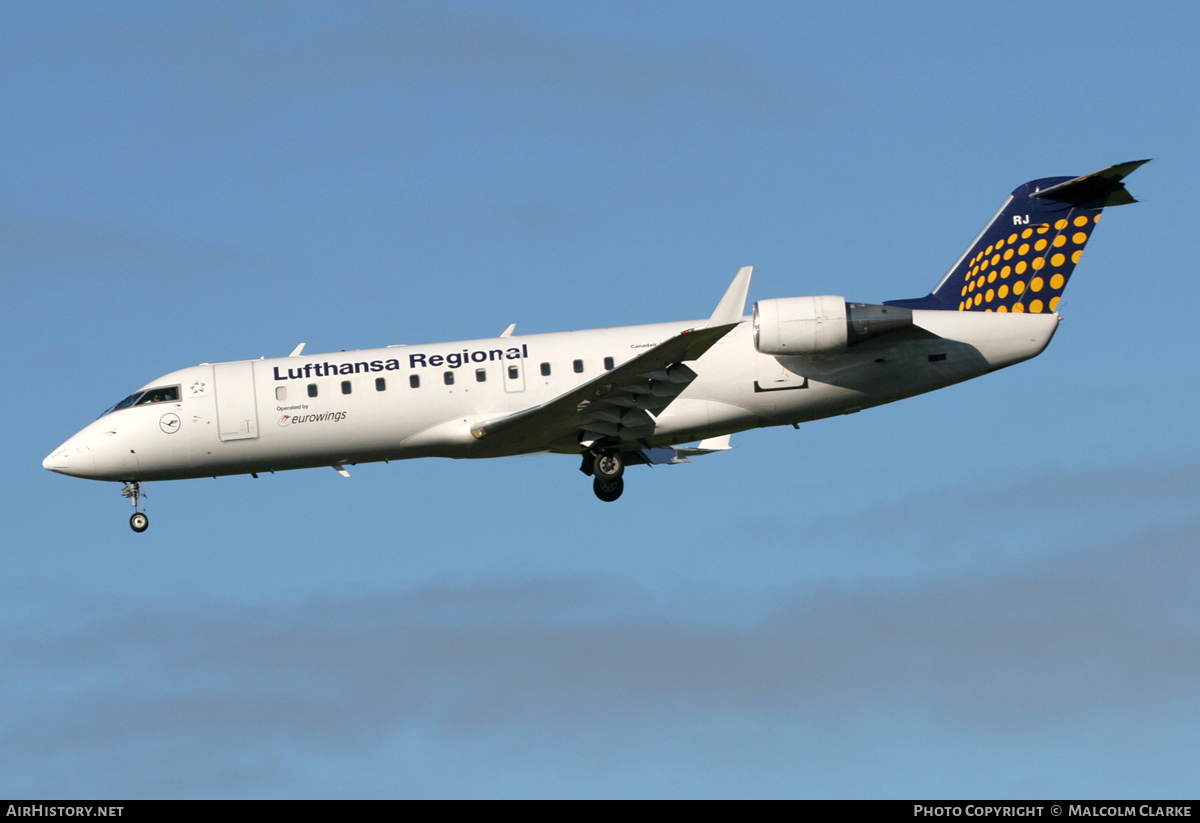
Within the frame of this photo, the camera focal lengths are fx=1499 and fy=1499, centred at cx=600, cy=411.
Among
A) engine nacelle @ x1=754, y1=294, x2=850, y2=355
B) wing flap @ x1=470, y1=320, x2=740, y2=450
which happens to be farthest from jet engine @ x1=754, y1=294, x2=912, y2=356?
wing flap @ x1=470, y1=320, x2=740, y2=450

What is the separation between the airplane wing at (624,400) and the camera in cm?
2900

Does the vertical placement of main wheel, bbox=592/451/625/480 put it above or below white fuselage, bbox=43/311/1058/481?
below

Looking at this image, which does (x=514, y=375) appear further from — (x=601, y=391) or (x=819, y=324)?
(x=819, y=324)

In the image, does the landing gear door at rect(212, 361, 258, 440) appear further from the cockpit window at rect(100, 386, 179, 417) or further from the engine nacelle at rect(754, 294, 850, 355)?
the engine nacelle at rect(754, 294, 850, 355)

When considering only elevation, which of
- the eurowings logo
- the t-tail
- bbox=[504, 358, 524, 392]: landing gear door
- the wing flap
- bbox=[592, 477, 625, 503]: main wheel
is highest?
the t-tail

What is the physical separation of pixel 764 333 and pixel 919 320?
11.6 ft

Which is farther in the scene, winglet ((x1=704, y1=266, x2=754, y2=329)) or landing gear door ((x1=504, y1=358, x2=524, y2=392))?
Answer: landing gear door ((x1=504, y1=358, x2=524, y2=392))

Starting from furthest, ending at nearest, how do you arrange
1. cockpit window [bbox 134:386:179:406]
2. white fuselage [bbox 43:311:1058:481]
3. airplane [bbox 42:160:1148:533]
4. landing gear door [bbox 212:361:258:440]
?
cockpit window [bbox 134:386:179:406] < landing gear door [bbox 212:361:258:440] < white fuselage [bbox 43:311:1058:481] < airplane [bbox 42:160:1148:533]

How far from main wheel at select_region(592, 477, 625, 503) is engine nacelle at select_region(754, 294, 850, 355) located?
434 cm

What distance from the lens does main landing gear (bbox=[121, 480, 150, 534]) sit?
107 feet

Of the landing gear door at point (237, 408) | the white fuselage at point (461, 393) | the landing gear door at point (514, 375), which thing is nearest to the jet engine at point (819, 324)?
the white fuselage at point (461, 393)

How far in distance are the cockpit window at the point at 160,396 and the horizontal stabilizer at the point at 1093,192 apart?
19613 millimetres
